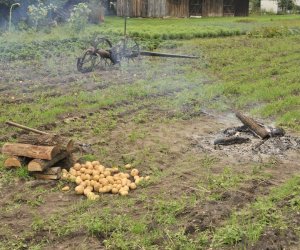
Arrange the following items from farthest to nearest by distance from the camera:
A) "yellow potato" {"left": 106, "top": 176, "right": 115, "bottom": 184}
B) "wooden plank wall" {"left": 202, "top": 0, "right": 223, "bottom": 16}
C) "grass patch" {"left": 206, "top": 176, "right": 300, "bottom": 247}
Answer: "wooden plank wall" {"left": 202, "top": 0, "right": 223, "bottom": 16}
"yellow potato" {"left": 106, "top": 176, "right": 115, "bottom": 184}
"grass patch" {"left": 206, "top": 176, "right": 300, "bottom": 247}

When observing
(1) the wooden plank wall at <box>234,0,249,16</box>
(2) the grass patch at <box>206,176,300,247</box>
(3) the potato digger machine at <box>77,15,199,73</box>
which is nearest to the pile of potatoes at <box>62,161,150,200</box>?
(2) the grass patch at <box>206,176,300,247</box>

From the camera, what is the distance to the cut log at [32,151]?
682cm

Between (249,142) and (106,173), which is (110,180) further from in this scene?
(249,142)

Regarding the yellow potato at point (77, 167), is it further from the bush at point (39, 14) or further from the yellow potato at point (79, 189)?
the bush at point (39, 14)

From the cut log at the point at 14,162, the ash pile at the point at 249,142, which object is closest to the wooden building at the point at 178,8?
the ash pile at the point at 249,142

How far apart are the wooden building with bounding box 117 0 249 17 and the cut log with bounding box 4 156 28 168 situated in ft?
93.5

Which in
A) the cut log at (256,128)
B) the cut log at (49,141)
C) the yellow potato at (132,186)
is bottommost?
the yellow potato at (132,186)

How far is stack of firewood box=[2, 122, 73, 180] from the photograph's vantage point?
22.5 ft

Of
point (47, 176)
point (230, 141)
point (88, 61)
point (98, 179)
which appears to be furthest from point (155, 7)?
point (98, 179)

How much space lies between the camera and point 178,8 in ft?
120

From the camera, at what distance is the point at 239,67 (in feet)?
53.4

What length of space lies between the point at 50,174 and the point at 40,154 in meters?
0.32

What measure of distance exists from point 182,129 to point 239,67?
7.45 m

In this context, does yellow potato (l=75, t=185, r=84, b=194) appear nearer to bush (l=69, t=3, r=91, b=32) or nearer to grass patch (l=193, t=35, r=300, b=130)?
grass patch (l=193, t=35, r=300, b=130)
